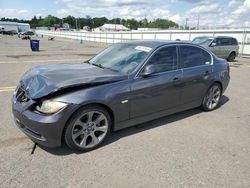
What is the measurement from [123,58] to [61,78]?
1300 millimetres

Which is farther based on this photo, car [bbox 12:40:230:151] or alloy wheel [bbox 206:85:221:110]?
alloy wheel [bbox 206:85:221:110]

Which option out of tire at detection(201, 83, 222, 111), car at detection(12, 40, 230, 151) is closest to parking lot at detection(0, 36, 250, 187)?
car at detection(12, 40, 230, 151)

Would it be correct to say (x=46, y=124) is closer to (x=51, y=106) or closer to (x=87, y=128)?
(x=51, y=106)

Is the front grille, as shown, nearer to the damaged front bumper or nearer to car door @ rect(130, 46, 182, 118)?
the damaged front bumper

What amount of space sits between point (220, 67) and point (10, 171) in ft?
15.9

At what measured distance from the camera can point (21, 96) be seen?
390 cm

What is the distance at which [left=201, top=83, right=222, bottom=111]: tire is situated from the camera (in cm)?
578

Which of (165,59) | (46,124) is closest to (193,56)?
(165,59)

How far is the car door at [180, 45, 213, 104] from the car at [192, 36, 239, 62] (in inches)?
423

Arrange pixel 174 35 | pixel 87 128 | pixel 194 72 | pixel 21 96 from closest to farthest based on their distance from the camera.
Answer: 1. pixel 87 128
2. pixel 21 96
3. pixel 194 72
4. pixel 174 35

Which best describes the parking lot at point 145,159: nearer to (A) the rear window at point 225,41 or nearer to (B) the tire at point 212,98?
(B) the tire at point 212,98

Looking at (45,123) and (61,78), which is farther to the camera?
(61,78)

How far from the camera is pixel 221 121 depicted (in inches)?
209

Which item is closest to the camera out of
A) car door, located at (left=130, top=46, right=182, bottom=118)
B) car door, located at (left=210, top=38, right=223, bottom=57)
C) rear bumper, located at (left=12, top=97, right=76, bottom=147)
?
rear bumper, located at (left=12, top=97, right=76, bottom=147)
